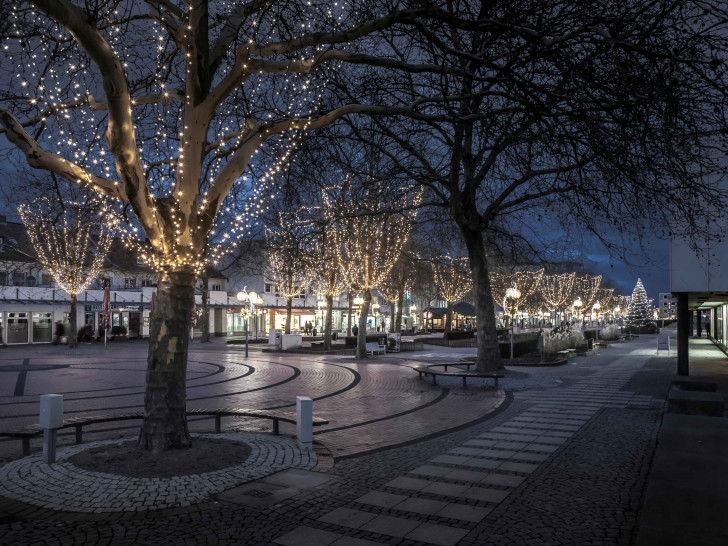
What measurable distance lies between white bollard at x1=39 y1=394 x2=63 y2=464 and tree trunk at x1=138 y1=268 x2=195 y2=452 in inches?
41.2

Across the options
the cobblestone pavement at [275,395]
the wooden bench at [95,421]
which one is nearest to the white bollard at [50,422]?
the wooden bench at [95,421]

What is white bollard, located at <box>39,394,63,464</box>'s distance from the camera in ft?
23.1

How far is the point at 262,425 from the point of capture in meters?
10.4

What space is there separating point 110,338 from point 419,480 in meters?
41.5

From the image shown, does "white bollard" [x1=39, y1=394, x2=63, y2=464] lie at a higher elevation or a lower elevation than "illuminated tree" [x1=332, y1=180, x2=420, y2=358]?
lower

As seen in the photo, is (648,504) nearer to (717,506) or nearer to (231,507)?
(717,506)

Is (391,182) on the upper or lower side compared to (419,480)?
upper

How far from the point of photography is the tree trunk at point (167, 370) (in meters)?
7.20

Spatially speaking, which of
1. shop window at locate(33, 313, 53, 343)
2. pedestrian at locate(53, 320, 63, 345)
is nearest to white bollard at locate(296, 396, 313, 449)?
pedestrian at locate(53, 320, 63, 345)

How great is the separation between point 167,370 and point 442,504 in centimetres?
385

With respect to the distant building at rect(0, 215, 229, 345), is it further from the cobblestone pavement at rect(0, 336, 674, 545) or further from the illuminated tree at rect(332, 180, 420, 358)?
the cobblestone pavement at rect(0, 336, 674, 545)

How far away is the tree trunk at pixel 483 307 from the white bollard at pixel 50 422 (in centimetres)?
1288

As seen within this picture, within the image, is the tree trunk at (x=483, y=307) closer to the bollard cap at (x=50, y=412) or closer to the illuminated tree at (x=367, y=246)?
the illuminated tree at (x=367, y=246)

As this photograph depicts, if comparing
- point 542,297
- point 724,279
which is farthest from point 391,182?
point 542,297
